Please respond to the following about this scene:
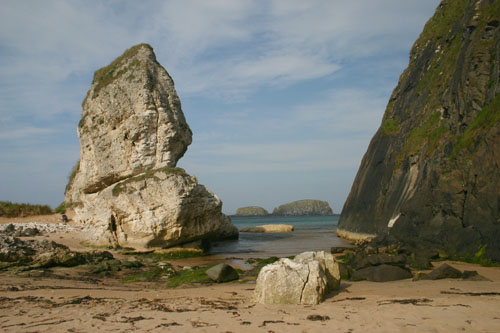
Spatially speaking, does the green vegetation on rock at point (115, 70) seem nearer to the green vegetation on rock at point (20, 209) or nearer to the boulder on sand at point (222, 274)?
the green vegetation on rock at point (20, 209)

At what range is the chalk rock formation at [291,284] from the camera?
7.98m

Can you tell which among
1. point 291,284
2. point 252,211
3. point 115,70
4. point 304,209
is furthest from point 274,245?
point 252,211

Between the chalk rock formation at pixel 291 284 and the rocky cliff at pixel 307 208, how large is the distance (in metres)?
145

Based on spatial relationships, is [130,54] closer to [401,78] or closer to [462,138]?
[462,138]

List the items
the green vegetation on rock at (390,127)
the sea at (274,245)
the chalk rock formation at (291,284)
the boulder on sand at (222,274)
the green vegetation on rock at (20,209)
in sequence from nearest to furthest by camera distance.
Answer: the chalk rock formation at (291,284)
the boulder on sand at (222,274)
the sea at (274,245)
the green vegetation on rock at (20,209)
the green vegetation on rock at (390,127)

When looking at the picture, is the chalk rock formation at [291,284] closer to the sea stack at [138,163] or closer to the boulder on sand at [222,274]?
the boulder on sand at [222,274]

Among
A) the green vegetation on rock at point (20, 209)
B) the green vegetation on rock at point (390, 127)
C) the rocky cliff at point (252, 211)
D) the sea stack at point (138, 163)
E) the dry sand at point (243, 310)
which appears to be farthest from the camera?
the rocky cliff at point (252, 211)

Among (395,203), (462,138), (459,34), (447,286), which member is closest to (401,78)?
(459,34)

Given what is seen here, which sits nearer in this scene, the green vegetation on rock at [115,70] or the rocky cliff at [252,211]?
the green vegetation on rock at [115,70]

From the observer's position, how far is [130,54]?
25.7 metres

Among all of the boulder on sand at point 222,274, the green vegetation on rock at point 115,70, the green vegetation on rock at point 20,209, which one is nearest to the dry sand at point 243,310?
the boulder on sand at point 222,274

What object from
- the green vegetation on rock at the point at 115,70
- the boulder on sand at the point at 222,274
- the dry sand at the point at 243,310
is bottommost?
the boulder on sand at the point at 222,274

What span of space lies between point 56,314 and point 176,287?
5451mm

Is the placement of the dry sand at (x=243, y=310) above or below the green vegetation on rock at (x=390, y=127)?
below
